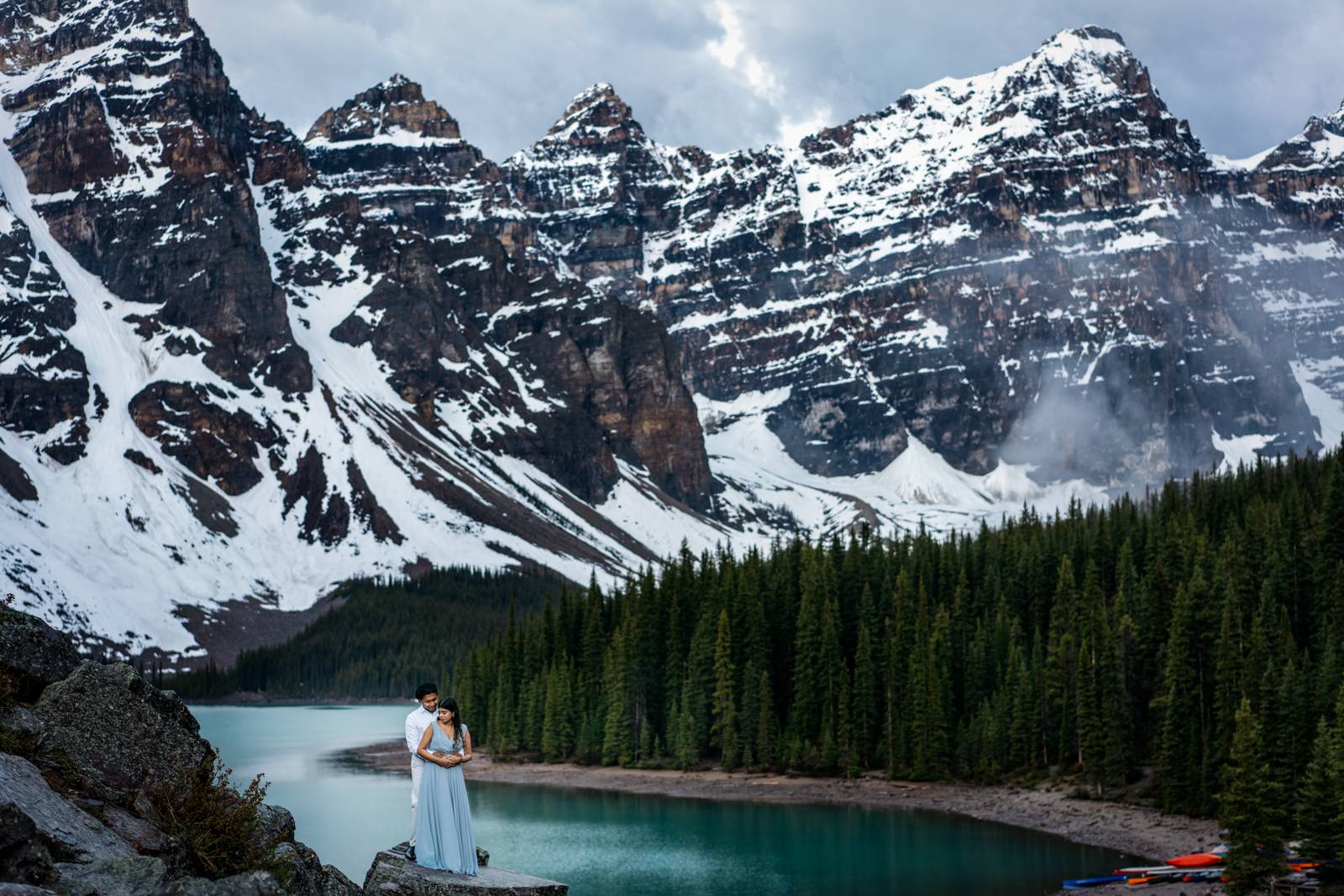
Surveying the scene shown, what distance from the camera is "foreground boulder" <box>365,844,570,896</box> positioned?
21234 mm

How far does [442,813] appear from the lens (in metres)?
22.0

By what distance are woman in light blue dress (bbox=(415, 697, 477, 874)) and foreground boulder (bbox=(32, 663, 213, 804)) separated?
3.55 metres

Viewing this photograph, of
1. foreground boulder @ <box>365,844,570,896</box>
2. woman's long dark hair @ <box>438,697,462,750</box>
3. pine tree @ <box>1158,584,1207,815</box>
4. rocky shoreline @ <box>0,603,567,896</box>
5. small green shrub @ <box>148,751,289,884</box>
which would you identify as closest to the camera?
rocky shoreline @ <box>0,603,567,896</box>

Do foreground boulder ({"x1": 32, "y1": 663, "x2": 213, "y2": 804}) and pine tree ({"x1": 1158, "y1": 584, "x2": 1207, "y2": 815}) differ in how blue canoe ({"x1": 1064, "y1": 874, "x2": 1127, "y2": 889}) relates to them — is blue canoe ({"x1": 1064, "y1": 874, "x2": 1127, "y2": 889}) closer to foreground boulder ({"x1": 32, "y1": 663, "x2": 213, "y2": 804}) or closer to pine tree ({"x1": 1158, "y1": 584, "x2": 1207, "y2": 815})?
pine tree ({"x1": 1158, "y1": 584, "x2": 1207, "y2": 815})

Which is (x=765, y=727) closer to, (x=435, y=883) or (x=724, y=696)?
(x=724, y=696)

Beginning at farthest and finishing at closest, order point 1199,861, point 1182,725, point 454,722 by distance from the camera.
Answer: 1. point 1182,725
2. point 1199,861
3. point 454,722

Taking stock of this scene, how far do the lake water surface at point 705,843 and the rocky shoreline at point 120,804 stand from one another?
47.3 meters

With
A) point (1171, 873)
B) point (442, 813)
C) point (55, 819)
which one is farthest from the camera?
point (1171, 873)

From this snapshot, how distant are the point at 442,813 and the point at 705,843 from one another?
62900mm

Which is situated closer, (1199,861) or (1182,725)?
(1199,861)

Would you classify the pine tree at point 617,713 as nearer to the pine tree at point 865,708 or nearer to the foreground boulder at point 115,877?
the pine tree at point 865,708

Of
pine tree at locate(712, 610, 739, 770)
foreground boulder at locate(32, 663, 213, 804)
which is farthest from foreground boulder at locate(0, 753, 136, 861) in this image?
pine tree at locate(712, 610, 739, 770)

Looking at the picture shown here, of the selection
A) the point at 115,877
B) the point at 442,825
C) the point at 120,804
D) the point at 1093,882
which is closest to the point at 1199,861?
the point at 1093,882

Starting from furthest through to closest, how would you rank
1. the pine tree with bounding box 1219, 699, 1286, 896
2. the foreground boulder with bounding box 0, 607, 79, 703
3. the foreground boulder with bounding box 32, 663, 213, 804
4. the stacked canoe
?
the stacked canoe < the pine tree with bounding box 1219, 699, 1286, 896 < the foreground boulder with bounding box 0, 607, 79, 703 < the foreground boulder with bounding box 32, 663, 213, 804
